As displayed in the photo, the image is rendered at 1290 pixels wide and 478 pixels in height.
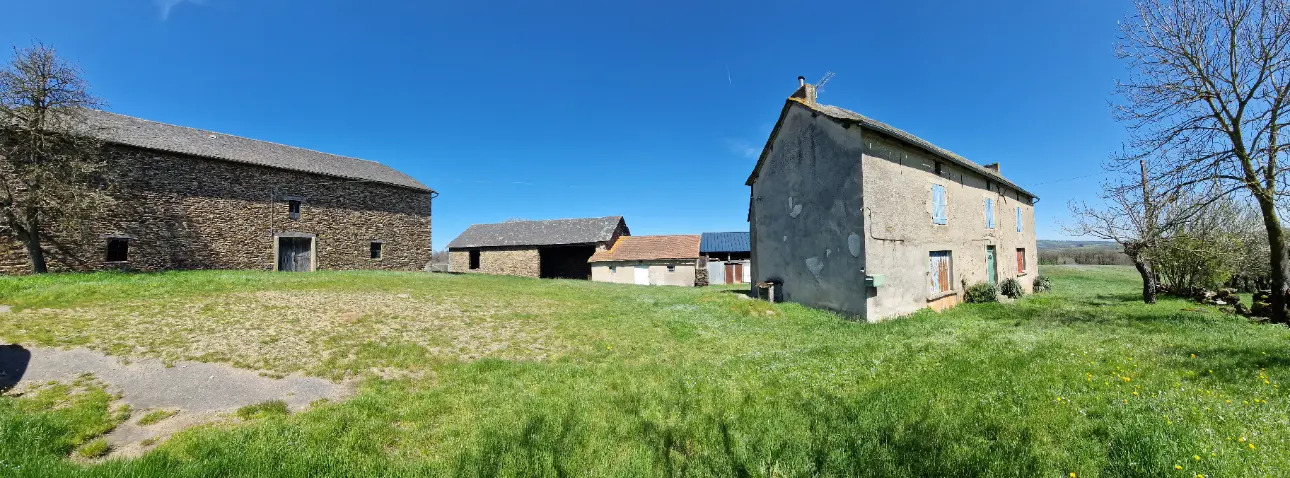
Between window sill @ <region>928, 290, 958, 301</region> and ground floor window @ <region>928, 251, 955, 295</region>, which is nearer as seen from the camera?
window sill @ <region>928, 290, 958, 301</region>

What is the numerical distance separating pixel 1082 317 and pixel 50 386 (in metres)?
20.0

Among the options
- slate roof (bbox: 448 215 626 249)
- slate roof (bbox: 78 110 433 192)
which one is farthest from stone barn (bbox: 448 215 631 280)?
slate roof (bbox: 78 110 433 192)

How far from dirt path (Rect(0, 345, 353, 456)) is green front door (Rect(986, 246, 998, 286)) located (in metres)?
20.1

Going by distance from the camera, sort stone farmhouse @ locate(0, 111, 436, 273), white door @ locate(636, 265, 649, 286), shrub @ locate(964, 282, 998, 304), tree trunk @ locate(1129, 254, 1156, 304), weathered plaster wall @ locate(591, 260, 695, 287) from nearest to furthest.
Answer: shrub @ locate(964, 282, 998, 304) < tree trunk @ locate(1129, 254, 1156, 304) < stone farmhouse @ locate(0, 111, 436, 273) < weathered plaster wall @ locate(591, 260, 695, 287) < white door @ locate(636, 265, 649, 286)

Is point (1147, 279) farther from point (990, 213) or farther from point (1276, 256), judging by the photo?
point (1276, 256)

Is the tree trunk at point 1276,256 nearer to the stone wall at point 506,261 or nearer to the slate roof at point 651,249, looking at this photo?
the slate roof at point 651,249

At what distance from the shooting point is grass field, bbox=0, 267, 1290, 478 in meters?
3.66

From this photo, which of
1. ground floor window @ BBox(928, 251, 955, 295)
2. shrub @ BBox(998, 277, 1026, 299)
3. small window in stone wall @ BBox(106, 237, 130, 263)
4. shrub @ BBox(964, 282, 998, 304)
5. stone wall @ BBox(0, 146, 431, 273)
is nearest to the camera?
ground floor window @ BBox(928, 251, 955, 295)

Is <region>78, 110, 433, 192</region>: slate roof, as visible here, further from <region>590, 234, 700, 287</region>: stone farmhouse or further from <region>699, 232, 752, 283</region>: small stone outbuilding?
<region>699, 232, 752, 283</region>: small stone outbuilding

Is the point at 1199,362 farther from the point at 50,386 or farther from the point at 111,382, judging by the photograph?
the point at 50,386

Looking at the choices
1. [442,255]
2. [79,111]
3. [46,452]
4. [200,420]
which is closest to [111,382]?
[200,420]

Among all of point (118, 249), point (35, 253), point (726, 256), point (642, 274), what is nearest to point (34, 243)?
point (35, 253)

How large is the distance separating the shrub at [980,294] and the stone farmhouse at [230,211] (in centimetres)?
2825

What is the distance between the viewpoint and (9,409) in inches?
181
